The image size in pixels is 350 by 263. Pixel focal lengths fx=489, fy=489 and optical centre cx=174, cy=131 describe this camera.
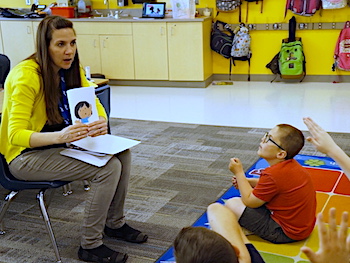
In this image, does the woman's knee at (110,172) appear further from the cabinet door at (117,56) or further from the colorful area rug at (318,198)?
the cabinet door at (117,56)

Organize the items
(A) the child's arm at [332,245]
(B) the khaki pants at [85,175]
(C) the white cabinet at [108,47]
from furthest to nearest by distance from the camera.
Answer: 1. (C) the white cabinet at [108,47]
2. (B) the khaki pants at [85,175]
3. (A) the child's arm at [332,245]

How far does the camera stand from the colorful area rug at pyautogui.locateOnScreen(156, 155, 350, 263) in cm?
240

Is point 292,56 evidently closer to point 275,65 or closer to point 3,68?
point 275,65

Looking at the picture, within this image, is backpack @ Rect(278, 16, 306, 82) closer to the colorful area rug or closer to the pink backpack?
the pink backpack

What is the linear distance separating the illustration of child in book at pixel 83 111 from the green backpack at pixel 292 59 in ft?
15.4

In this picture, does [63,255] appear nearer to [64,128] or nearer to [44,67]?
[64,128]

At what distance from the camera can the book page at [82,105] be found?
2.41 metres

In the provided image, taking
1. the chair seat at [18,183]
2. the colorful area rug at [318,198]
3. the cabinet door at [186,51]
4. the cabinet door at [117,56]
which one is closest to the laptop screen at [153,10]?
the cabinet door at [186,51]

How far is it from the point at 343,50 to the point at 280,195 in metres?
4.73

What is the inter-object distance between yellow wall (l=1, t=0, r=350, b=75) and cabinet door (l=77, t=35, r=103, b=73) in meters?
1.22

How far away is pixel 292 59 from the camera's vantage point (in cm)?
664

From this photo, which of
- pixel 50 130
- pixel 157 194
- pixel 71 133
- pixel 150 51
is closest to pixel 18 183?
pixel 50 130

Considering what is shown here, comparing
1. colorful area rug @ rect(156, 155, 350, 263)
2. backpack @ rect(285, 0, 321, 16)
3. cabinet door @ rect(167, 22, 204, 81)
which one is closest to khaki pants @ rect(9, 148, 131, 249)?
colorful area rug @ rect(156, 155, 350, 263)

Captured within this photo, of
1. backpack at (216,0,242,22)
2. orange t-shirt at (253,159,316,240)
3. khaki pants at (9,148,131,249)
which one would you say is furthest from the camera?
backpack at (216,0,242,22)
